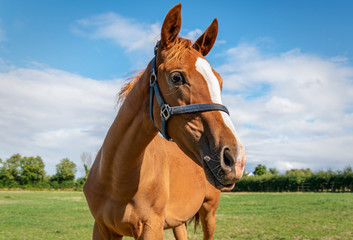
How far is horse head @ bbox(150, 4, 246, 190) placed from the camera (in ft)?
6.25

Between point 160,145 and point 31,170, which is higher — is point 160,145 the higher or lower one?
the higher one

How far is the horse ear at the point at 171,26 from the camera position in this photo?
2.29 metres

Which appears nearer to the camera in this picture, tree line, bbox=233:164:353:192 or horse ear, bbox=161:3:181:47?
horse ear, bbox=161:3:181:47

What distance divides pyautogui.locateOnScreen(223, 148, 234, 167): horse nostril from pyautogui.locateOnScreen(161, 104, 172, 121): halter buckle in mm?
551

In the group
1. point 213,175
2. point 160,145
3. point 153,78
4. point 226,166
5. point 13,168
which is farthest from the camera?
point 13,168

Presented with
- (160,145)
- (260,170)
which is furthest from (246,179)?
(160,145)

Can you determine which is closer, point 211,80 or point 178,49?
point 211,80

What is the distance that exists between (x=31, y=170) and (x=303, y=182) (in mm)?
67372

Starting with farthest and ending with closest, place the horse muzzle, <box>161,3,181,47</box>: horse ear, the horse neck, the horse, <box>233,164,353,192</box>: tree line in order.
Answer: <box>233,164,353,192</box>: tree line < the horse neck < <box>161,3,181,47</box>: horse ear < the horse < the horse muzzle

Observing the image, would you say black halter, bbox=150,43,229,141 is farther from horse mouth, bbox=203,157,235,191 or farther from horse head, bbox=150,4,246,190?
horse mouth, bbox=203,157,235,191

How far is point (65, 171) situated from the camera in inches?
3174

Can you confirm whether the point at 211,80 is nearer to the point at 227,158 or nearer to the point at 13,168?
the point at 227,158

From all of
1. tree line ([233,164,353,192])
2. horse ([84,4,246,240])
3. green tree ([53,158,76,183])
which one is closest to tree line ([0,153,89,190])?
green tree ([53,158,76,183])

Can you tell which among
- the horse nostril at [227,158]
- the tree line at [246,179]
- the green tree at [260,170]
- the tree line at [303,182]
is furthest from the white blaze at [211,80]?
the green tree at [260,170]
